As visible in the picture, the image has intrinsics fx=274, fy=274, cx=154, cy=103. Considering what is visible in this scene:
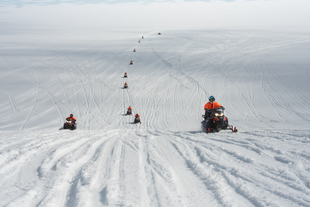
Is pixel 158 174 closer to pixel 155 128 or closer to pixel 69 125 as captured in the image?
pixel 69 125

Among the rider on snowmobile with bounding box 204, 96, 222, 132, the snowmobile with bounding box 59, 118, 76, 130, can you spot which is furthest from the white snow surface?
the rider on snowmobile with bounding box 204, 96, 222, 132

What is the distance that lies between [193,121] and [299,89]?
10.2 m

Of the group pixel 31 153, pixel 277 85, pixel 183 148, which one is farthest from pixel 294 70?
pixel 31 153

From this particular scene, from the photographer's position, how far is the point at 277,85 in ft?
73.1

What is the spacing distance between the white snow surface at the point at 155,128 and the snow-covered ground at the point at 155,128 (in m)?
0.03

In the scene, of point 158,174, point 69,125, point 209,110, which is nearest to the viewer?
point 158,174

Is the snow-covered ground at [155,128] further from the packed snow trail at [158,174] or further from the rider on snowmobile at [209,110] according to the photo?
the rider on snowmobile at [209,110]

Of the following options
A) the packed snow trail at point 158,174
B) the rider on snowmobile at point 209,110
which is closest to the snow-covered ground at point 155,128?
the packed snow trail at point 158,174

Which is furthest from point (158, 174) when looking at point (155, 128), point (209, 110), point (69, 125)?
point (155, 128)

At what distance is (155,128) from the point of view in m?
14.6

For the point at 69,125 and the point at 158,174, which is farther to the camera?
the point at 69,125

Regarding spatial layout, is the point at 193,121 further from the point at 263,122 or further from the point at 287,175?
the point at 287,175

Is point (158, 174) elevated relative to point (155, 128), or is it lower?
lower

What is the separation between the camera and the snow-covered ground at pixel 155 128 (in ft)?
12.6
